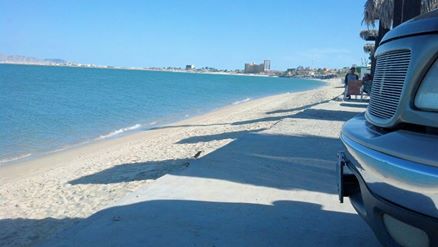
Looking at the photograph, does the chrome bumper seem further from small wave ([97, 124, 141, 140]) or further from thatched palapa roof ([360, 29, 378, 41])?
thatched palapa roof ([360, 29, 378, 41])

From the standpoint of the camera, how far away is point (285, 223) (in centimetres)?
445

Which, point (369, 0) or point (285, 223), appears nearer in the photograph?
point (285, 223)

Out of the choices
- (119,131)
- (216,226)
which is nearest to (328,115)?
(119,131)

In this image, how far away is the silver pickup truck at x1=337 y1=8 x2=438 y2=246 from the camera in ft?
6.94

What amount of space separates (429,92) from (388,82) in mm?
494

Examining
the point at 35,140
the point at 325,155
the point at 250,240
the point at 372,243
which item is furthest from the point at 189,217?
the point at 35,140

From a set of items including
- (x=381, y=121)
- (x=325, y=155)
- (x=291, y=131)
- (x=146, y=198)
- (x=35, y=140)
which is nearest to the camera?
(x=381, y=121)

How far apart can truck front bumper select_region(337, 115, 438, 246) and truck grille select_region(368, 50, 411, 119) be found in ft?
0.47

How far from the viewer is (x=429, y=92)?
2.31 meters

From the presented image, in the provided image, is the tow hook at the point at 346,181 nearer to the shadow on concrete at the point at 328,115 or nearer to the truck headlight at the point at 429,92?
the truck headlight at the point at 429,92

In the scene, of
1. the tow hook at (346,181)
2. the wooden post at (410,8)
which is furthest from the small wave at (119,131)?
the tow hook at (346,181)

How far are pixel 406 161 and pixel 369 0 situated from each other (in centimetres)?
2547

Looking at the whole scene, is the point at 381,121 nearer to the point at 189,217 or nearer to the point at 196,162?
the point at 189,217

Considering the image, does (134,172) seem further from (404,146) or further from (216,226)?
(404,146)
